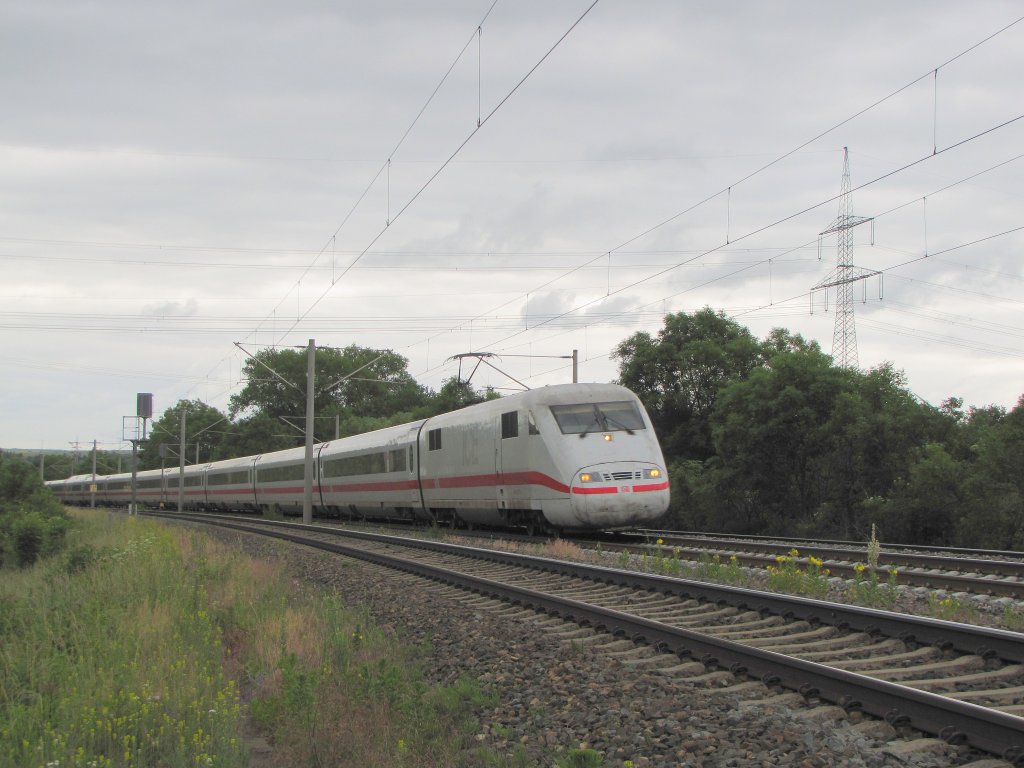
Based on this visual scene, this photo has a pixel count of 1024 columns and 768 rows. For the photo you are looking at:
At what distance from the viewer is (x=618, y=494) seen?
19.0m

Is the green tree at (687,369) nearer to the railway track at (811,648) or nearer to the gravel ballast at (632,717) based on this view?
the railway track at (811,648)

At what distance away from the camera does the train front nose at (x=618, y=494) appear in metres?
18.9

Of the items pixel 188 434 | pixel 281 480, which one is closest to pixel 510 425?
pixel 281 480

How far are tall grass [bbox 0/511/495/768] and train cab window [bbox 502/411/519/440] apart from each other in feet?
30.3

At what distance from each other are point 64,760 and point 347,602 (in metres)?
6.92

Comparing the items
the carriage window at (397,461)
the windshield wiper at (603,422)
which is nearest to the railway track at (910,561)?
the windshield wiper at (603,422)

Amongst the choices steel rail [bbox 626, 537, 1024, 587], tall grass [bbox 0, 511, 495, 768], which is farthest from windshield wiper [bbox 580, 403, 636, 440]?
tall grass [bbox 0, 511, 495, 768]

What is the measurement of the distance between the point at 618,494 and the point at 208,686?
1234 cm

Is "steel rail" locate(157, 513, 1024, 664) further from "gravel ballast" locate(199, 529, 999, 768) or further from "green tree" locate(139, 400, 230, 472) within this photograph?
"green tree" locate(139, 400, 230, 472)

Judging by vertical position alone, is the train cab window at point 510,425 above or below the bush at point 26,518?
above

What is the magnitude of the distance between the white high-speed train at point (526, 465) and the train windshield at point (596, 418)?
2cm

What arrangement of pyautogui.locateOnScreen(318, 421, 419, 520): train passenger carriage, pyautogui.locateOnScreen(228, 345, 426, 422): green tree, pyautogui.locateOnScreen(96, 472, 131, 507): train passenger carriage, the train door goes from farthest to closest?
pyautogui.locateOnScreen(228, 345, 426, 422): green tree → pyautogui.locateOnScreen(96, 472, 131, 507): train passenger carriage → pyautogui.locateOnScreen(318, 421, 419, 520): train passenger carriage → the train door

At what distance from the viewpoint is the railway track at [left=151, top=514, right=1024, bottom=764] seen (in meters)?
5.81

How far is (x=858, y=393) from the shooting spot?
26.4 metres
